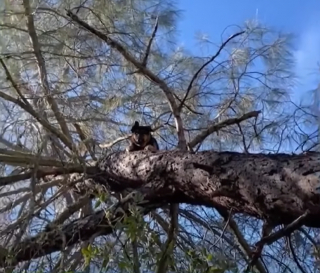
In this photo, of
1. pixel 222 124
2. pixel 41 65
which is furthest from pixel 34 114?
pixel 222 124

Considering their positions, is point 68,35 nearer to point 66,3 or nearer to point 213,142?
point 66,3

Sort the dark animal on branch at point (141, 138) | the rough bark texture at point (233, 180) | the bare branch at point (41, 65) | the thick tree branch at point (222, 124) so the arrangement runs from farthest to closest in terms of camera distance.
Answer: the bare branch at point (41, 65)
the dark animal on branch at point (141, 138)
the thick tree branch at point (222, 124)
the rough bark texture at point (233, 180)

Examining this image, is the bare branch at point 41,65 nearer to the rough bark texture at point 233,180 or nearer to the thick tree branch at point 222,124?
the rough bark texture at point 233,180

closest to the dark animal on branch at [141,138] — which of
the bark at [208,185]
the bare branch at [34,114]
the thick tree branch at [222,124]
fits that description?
the bark at [208,185]

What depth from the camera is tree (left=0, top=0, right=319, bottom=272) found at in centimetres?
178

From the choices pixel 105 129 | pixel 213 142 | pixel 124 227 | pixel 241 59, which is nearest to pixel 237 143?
pixel 213 142

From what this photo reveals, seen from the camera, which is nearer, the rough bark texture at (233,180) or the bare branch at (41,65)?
the rough bark texture at (233,180)

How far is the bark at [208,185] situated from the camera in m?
1.54

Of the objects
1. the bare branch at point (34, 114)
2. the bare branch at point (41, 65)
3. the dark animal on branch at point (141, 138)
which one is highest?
the bare branch at point (41, 65)

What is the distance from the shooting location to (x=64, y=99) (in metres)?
2.75

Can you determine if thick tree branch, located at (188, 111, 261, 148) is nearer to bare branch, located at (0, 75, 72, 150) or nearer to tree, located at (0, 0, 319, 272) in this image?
tree, located at (0, 0, 319, 272)

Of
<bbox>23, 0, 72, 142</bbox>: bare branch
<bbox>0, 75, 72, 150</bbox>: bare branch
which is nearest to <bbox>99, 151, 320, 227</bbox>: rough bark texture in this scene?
<bbox>0, 75, 72, 150</bbox>: bare branch

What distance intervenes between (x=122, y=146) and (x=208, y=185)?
1118 mm

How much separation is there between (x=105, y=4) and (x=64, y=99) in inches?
21.3
